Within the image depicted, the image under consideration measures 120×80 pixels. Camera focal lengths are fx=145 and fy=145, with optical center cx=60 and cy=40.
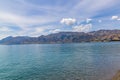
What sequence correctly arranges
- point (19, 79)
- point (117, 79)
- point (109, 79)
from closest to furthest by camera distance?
point (117, 79), point (109, 79), point (19, 79)

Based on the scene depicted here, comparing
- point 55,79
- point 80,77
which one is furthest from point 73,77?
point 55,79

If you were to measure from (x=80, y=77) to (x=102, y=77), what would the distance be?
574 cm

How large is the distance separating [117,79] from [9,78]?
91.9 feet

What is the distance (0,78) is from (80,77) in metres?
22.1

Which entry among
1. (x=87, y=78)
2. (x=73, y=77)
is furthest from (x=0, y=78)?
(x=87, y=78)

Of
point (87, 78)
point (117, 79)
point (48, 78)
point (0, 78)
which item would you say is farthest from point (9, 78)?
point (117, 79)

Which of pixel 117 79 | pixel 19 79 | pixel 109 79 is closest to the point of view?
pixel 117 79

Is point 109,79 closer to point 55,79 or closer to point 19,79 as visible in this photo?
point 55,79

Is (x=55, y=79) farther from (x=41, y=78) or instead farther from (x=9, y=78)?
(x=9, y=78)

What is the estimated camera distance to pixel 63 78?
38.3 meters

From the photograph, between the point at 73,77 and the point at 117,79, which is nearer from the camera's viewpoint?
the point at 117,79

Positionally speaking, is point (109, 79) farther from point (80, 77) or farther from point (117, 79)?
point (80, 77)

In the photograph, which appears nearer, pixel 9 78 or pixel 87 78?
pixel 87 78

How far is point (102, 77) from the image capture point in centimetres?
3822
